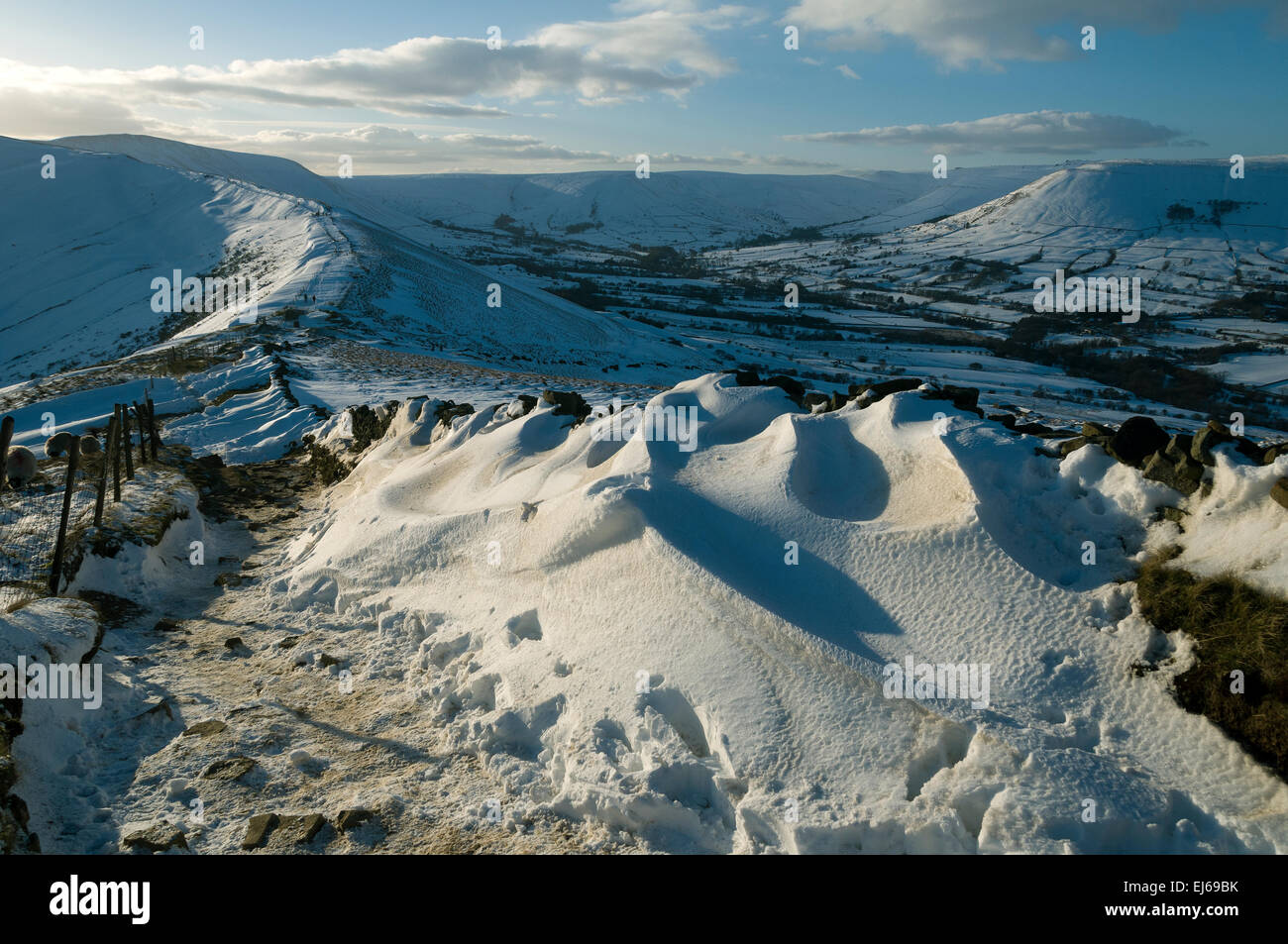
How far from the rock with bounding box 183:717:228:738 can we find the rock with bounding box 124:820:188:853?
129cm

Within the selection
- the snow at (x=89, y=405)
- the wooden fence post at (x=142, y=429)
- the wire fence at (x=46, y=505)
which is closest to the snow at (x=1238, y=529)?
the wire fence at (x=46, y=505)

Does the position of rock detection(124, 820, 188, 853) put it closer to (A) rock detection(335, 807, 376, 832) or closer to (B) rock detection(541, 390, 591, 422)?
(A) rock detection(335, 807, 376, 832)

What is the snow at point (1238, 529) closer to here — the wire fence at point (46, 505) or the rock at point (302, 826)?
the rock at point (302, 826)

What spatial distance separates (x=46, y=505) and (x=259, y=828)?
8532 mm

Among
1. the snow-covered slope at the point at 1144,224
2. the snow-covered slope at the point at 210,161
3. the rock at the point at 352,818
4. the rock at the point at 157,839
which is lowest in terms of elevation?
the rock at the point at 157,839

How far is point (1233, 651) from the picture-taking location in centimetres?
553

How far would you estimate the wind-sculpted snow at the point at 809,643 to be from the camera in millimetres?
5219

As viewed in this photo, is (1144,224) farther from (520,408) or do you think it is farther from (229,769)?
(229,769)

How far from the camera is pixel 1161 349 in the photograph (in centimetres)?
5284

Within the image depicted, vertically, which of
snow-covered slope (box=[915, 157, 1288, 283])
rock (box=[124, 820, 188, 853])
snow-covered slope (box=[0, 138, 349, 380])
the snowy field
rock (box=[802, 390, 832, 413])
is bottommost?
rock (box=[124, 820, 188, 853])

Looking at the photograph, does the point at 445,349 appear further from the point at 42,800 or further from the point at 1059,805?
the point at 1059,805

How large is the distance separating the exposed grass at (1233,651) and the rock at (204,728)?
817cm

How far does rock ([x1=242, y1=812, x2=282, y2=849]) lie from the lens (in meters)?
5.80

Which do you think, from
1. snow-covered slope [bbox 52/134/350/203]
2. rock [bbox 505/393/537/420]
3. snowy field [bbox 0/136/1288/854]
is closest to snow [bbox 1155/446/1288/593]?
snowy field [bbox 0/136/1288/854]
